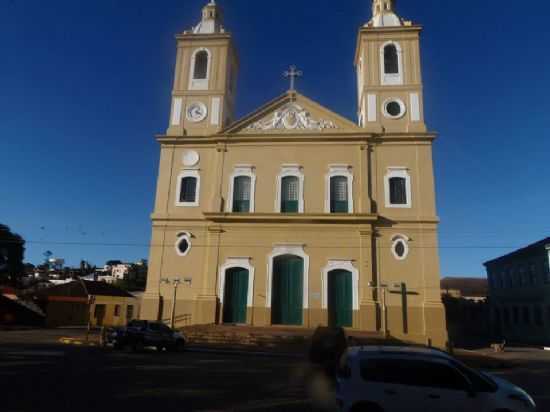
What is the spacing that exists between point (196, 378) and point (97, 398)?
313cm

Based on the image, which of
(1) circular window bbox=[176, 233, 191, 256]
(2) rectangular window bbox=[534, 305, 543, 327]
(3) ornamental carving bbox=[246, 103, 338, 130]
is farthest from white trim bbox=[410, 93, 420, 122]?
(2) rectangular window bbox=[534, 305, 543, 327]

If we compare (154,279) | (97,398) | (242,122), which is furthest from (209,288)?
(97,398)

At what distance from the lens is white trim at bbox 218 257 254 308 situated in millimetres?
23094

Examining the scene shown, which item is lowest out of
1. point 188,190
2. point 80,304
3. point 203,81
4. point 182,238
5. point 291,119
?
point 80,304

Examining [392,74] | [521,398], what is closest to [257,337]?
[521,398]

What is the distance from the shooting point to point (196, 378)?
11.2 m

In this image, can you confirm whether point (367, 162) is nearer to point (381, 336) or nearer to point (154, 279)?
point (381, 336)

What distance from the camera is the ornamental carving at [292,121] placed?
85.2ft

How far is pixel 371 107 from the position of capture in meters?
26.2

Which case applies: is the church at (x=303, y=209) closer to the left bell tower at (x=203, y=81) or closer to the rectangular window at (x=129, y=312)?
the left bell tower at (x=203, y=81)

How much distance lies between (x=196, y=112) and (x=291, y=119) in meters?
6.34

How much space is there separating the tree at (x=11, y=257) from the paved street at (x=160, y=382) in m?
34.7

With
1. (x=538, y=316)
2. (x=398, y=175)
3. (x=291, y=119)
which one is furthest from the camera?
(x=538, y=316)

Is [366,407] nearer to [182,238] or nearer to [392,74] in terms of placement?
[182,238]
